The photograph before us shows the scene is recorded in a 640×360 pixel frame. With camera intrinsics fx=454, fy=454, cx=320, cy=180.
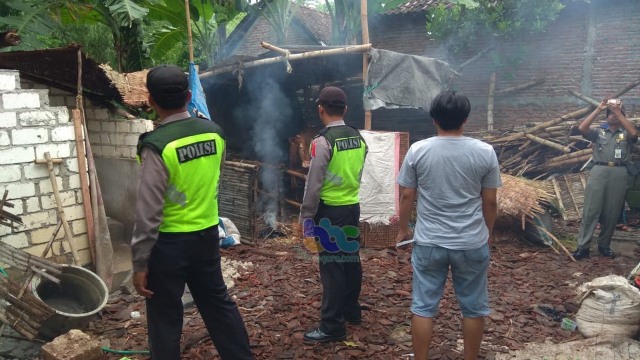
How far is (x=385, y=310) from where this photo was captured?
488 centimetres

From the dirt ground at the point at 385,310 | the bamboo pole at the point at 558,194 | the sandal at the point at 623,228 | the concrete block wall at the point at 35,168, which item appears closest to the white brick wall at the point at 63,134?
the concrete block wall at the point at 35,168

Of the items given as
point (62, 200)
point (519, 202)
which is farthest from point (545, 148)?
point (62, 200)

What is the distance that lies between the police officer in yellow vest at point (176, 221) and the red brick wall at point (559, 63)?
8.80 metres

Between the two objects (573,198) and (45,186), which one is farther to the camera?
(573,198)

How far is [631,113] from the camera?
1114 centimetres

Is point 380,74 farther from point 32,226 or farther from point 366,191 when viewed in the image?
point 32,226

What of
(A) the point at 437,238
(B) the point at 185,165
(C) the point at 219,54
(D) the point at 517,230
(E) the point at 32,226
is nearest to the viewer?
(B) the point at 185,165

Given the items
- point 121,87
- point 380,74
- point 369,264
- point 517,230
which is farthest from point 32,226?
point 517,230

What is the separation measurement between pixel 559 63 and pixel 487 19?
7.80 feet

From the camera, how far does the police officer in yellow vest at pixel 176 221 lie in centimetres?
279

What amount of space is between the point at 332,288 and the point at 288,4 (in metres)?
9.61

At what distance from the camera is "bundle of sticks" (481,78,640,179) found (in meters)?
9.48

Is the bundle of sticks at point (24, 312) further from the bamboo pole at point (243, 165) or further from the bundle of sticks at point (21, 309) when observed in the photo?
the bamboo pole at point (243, 165)

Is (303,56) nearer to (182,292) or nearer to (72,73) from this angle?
(72,73)
